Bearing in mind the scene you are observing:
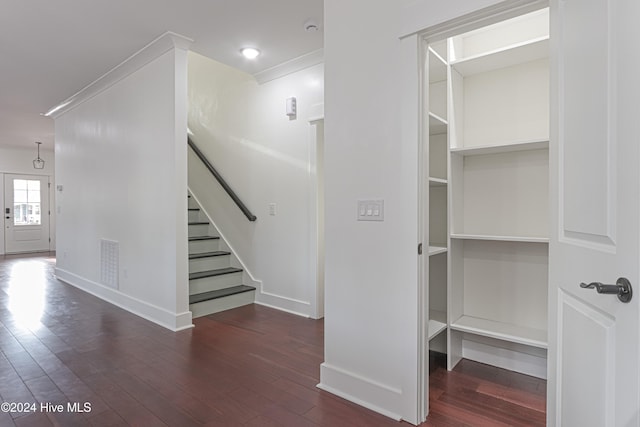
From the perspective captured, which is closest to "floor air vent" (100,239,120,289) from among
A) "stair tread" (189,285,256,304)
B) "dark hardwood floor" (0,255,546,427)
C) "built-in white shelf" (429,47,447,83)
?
"dark hardwood floor" (0,255,546,427)

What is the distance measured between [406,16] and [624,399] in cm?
177

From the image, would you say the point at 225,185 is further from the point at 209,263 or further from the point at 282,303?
the point at 282,303

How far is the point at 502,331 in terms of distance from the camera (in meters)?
2.31

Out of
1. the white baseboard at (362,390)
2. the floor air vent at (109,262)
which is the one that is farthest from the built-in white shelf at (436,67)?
the floor air vent at (109,262)

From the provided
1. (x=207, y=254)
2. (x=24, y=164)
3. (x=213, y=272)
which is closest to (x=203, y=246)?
(x=207, y=254)

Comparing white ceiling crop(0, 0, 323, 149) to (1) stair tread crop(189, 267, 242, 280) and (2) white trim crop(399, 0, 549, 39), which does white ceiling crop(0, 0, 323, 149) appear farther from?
(1) stair tread crop(189, 267, 242, 280)

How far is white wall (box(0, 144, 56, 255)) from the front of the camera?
8.62m

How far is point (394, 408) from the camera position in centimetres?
187

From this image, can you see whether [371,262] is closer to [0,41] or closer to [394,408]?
[394,408]

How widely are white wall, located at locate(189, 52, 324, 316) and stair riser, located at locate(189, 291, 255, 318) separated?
13 centimetres

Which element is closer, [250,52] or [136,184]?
[250,52]

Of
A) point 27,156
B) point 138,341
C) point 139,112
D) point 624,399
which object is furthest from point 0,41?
point 27,156

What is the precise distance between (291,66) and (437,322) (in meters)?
2.79

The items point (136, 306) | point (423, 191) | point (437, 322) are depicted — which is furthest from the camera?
point (136, 306)
